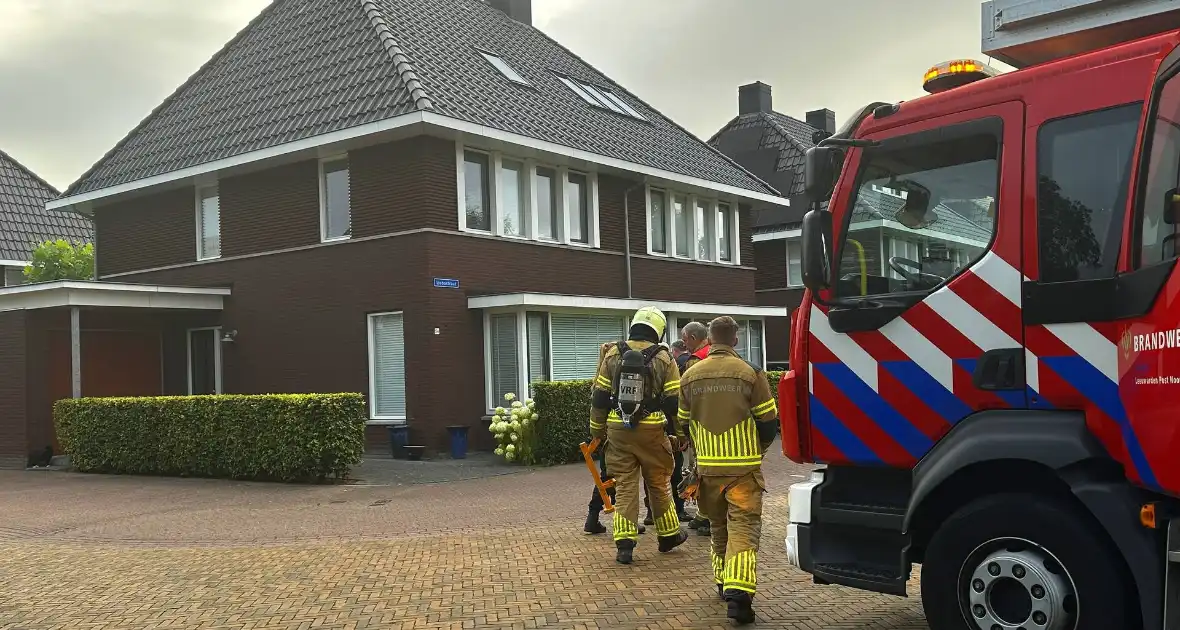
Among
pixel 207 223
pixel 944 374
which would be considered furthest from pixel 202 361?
pixel 944 374

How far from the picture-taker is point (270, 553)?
27.7ft

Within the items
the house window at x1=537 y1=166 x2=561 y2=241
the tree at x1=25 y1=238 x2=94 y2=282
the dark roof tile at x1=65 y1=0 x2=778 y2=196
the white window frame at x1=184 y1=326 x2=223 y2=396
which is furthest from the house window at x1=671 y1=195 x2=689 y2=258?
the tree at x1=25 y1=238 x2=94 y2=282

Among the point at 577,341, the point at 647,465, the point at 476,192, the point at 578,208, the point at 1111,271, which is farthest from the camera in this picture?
the point at 578,208

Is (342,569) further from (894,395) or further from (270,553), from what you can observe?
(894,395)

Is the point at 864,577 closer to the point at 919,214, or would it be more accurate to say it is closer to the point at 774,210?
the point at 919,214

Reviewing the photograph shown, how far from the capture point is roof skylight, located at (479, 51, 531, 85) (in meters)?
19.8

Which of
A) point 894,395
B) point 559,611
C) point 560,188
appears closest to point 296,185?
point 560,188

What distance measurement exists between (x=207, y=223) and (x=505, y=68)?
250 inches

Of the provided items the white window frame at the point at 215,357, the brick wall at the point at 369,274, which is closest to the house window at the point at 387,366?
the brick wall at the point at 369,274

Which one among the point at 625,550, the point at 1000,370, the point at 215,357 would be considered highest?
the point at 1000,370

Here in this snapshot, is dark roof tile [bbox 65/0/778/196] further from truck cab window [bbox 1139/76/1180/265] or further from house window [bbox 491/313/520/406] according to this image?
truck cab window [bbox 1139/76/1180/265]

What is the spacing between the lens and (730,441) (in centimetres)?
611

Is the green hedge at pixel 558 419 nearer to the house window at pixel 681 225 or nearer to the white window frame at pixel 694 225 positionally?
the white window frame at pixel 694 225

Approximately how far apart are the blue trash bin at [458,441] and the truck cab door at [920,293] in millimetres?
11078
